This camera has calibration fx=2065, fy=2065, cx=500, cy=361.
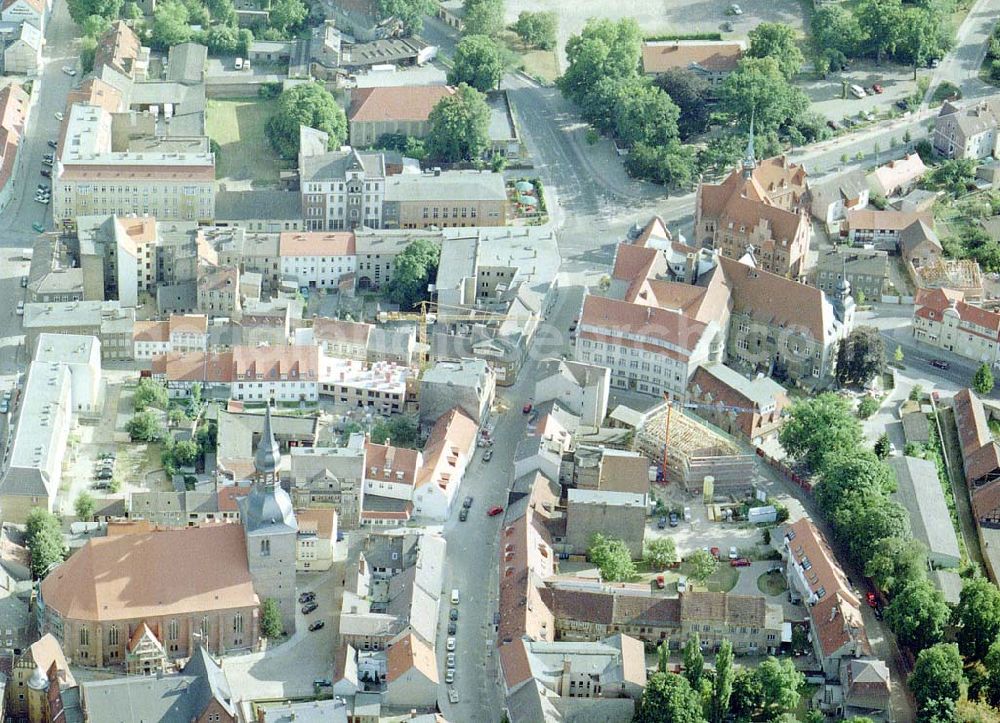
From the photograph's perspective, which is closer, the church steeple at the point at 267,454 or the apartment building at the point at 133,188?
the church steeple at the point at 267,454

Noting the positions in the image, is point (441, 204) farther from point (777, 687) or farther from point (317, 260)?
point (777, 687)

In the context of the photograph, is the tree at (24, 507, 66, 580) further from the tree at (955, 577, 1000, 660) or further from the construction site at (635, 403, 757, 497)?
the tree at (955, 577, 1000, 660)

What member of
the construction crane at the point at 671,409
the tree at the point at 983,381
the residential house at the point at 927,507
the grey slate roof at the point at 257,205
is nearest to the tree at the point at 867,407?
the residential house at the point at 927,507

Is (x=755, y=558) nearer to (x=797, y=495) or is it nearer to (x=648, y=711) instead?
(x=797, y=495)

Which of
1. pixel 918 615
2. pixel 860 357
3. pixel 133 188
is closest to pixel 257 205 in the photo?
pixel 133 188

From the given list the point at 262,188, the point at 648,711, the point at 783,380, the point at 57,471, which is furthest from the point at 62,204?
the point at 648,711

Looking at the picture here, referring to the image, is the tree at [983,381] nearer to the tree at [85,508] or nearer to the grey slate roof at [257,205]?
the grey slate roof at [257,205]

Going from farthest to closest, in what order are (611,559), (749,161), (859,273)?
(749,161), (859,273), (611,559)
